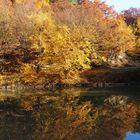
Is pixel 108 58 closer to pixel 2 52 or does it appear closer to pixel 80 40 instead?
pixel 80 40

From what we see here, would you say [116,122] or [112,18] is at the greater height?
[112,18]

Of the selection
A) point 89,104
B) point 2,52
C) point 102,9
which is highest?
point 102,9

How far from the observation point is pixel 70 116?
2334cm

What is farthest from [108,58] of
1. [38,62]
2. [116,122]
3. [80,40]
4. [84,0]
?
[116,122]

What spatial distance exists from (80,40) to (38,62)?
6.12m

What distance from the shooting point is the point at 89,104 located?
28844 mm

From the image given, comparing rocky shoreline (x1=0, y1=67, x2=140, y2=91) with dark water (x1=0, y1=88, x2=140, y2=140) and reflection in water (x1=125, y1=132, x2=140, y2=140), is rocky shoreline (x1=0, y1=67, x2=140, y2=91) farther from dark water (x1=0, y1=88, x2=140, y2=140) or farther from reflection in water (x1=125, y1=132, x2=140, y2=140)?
reflection in water (x1=125, y1=132, x2=140, y2=140)

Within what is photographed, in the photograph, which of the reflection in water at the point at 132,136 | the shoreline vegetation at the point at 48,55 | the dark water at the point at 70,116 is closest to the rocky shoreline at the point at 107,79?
the shoreline vegetation at the point at 48,55

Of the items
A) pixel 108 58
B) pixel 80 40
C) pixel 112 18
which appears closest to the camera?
pixel 80 40

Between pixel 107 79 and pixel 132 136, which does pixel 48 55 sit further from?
pixel 132 136

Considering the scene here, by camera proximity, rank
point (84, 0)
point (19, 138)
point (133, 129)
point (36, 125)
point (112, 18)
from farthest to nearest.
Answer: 1. point (84, 0)
2. point (112, 18)
3. point (36, 125)
4. point (133, 129)
5. point (19, 138)

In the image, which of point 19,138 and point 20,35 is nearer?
point 19,138

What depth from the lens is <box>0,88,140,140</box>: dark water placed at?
18.2 m

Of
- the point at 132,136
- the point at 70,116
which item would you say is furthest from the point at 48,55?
the point at 132,136
